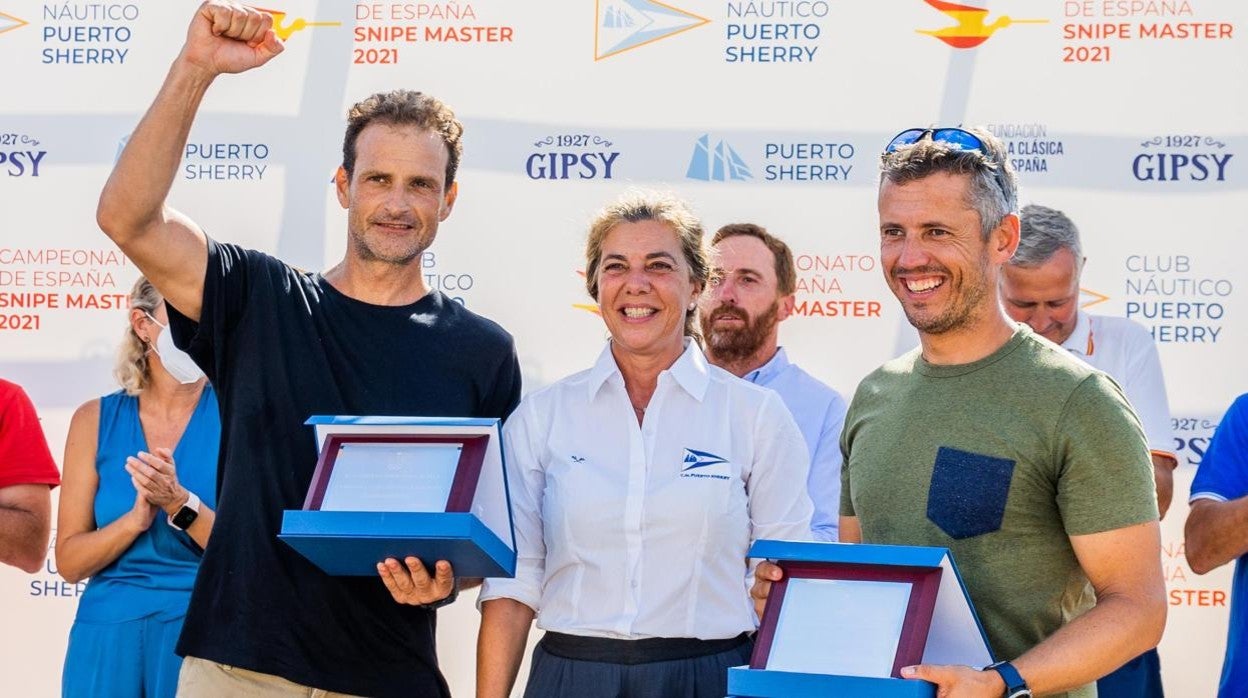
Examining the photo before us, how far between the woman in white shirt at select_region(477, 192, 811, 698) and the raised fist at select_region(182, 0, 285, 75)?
80cm

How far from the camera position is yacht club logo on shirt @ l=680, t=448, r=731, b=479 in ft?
9.68

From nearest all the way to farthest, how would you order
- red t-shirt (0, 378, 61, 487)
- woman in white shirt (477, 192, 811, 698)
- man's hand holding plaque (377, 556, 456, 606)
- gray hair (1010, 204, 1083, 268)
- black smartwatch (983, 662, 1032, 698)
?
black smartwatch (983, 662, 1032, 698)
man's hand holding plaque (377, 556, 456, 606)
woman in white shirt (477, 192, 811, 698)
gray hair (1010, 204, 1083, 268)
red t-shirt (0, 378, 61, 487)

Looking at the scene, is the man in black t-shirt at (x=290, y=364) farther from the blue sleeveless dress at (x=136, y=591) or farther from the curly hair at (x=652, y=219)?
the blue sleeveless dress at (x=136, y=591)

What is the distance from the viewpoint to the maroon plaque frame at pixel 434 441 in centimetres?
267

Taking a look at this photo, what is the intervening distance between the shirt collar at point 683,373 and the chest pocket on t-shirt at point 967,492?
74 centimetres

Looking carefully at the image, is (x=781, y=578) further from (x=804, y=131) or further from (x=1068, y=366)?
(x=804, y=131)

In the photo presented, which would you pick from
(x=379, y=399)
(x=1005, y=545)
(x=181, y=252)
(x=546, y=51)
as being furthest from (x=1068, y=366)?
(x=546, y=51)

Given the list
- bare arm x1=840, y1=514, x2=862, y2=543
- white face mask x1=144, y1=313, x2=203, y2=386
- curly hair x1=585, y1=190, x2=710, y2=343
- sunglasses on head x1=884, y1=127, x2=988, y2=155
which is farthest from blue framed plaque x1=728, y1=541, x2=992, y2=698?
white face mask x1=144, y1=313, x2=203, y2=386

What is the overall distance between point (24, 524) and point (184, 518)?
0.60 m

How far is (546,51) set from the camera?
4.76 metres

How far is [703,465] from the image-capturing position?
9.71 ft

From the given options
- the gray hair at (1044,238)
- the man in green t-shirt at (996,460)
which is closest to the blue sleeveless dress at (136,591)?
the man in green t-shirt at (996,460)

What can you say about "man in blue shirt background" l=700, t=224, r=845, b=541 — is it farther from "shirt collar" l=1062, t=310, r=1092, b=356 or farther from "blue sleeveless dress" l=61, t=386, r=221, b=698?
"blue sleeveless dress" l=61, t=386, r=221, b=698

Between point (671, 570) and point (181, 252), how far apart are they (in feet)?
3.67
